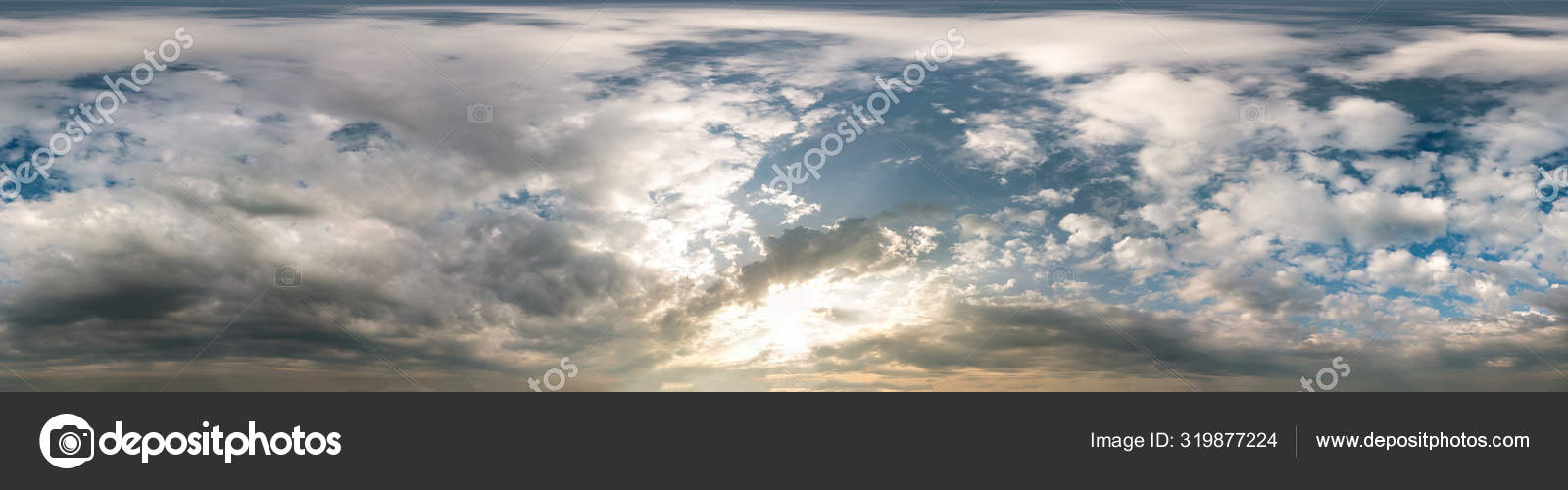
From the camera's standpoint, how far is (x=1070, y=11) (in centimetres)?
3628
